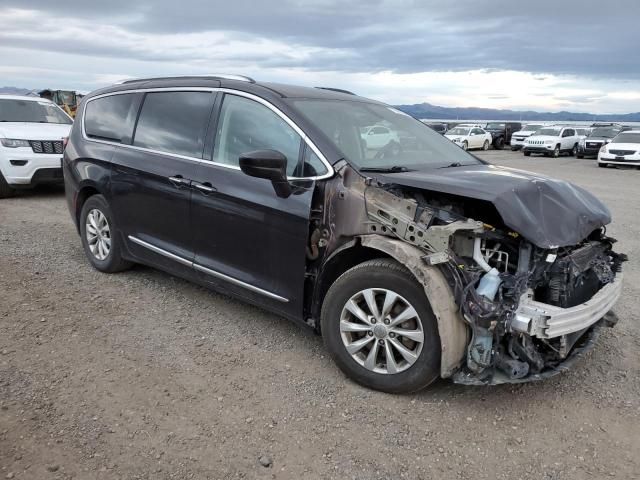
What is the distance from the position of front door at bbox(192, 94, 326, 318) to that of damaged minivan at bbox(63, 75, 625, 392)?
0.04ft

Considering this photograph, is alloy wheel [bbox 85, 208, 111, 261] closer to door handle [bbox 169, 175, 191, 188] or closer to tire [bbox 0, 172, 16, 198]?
door handle [bbox 169, 175, 191, 188]

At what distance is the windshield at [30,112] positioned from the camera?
9.75 metres

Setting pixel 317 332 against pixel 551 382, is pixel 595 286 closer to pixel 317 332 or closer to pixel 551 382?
pixel 551 382

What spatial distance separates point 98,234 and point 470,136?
95.3ft

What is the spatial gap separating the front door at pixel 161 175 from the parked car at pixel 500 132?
108 feet

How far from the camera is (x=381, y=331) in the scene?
321 cm

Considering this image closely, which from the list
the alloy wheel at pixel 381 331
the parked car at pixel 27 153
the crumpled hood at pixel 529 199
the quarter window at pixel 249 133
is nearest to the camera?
Answer: the crumpled hood at pixel 529 199

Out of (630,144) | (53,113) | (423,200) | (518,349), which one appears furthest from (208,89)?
(630,144)

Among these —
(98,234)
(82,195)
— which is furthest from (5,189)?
(98,234)

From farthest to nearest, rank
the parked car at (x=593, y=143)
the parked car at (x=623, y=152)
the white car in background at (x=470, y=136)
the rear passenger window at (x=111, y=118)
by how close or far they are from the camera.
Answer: the white car in background at (x=470, y=136) < the parked car at (x=593, y=143) < the parked car at (x=623, y=152) < the rear passenger window at (x=111, y=118)

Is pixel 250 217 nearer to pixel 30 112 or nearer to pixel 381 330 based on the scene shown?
pixel 381 330

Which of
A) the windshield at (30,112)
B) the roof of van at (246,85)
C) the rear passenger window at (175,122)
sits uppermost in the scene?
the roof of van at (246,85)

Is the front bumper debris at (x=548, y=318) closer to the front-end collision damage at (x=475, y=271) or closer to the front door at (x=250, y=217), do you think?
the front-end collision damage at (x=475, y=271)

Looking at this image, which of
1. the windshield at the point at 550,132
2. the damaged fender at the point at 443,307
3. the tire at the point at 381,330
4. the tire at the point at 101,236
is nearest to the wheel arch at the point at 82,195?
the tire at the point at 101,236
